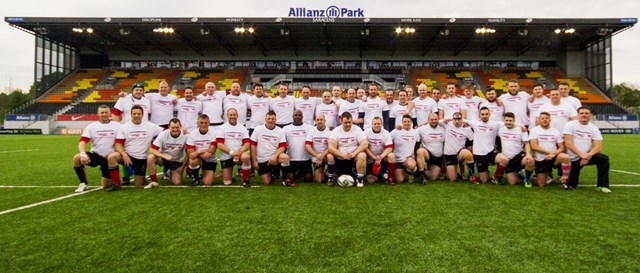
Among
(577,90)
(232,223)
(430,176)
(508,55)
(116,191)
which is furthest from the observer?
(508,55)

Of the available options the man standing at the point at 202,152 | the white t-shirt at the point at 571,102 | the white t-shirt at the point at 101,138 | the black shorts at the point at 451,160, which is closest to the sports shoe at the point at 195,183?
the man standing at the point at 202,152

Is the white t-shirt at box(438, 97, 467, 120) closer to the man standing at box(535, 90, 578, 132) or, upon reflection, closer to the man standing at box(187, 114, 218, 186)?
the man standing at box(535, 90, 578, 132)

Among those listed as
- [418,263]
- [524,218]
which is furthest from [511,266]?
[524,218]

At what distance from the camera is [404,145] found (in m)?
6.23

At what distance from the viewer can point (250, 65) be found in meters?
35.4

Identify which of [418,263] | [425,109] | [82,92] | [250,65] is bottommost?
[418,263]

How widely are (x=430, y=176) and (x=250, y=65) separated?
3156 centimetres

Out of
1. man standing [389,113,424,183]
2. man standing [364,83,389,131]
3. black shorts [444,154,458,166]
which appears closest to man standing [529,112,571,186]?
black shorts [444,154,458,166]

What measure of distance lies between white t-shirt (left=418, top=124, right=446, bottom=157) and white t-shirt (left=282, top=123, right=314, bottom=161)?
7.03 feet

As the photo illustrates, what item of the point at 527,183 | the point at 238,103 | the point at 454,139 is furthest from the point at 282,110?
the point at 527,183

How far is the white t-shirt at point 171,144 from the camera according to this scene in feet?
19.4

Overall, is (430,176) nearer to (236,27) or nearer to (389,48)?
(236,27)

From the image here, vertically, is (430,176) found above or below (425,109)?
below

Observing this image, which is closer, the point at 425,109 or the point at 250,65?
the point at 425,109
